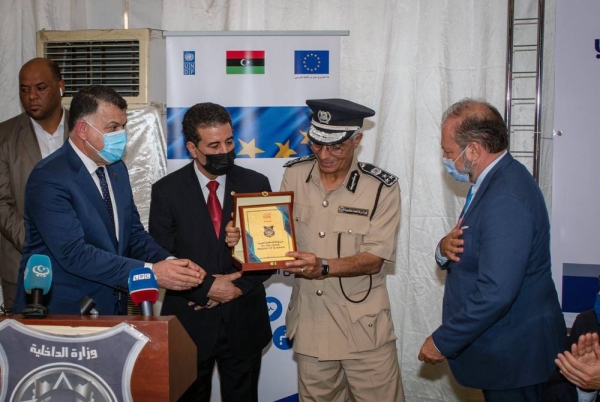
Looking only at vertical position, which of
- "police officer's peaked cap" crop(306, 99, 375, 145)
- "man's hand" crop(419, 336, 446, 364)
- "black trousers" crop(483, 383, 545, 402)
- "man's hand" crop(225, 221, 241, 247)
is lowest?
"black trousers" crop(483, 383, 545, 402)

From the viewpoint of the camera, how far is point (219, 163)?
318 cm

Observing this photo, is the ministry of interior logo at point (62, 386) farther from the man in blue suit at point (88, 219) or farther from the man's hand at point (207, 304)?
the man's hand at point (207, 304)

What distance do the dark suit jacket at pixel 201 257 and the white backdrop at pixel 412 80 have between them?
159cm

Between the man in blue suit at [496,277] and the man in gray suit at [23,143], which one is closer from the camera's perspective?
the man in blue suit at [496,277]

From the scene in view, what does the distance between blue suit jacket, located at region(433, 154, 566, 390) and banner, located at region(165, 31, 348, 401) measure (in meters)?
1.70

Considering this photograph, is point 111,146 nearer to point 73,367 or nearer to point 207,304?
point 207,304

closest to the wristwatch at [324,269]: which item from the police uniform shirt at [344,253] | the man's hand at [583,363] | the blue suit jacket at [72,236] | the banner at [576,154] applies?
the police uniform shirt at [344,253]

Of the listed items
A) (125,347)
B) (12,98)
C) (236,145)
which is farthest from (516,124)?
(12,98)

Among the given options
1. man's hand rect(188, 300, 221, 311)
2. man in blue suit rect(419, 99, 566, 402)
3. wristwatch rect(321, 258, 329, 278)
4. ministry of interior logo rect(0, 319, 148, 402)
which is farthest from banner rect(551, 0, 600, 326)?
ministry of interior logo rect(0, 319, 148, 402)

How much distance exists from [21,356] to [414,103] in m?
3.20

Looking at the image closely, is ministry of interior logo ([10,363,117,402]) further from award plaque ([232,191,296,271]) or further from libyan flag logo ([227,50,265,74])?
libyan flag logo ([227,50,265,74])

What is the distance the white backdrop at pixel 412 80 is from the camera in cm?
429

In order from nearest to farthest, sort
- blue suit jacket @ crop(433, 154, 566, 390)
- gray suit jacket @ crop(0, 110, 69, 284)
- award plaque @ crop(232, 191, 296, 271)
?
blue suit jacket @ crop(433, 154, 566, 390) < award plaque @ crop(232, 191, 296, 271) < gray suit jacket @ crop(0, 110, 69, 284)

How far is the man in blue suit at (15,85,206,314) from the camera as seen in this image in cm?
261
